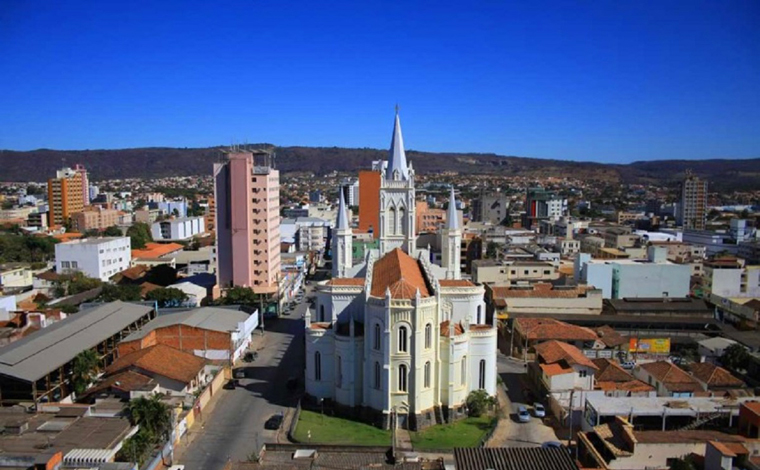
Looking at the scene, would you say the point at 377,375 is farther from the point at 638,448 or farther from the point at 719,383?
the point at 719,383

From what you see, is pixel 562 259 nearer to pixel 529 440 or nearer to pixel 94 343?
pixel 529 440

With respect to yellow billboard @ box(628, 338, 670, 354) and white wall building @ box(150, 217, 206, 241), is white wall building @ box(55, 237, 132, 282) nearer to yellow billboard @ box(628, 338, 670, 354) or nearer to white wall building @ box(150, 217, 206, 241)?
white wall building @ box(150, 217, 206, 241)

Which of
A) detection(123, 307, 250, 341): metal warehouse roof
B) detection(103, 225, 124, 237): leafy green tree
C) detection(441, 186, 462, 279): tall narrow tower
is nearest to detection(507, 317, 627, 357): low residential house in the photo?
detection(441, 186, 462, 279): tall narrow tower

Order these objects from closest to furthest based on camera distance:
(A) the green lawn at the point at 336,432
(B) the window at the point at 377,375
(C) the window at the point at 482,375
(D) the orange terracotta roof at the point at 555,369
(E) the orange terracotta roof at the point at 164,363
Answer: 1. (A) the green lawn at the point at 336,432
2. (B) the window at the point at 377,375
3. (E) the orange terracotta roof at the point at 164,363
4. (C) the window at the point at 482,375
5. (D) the orange terracotta roof at the point at 555,369

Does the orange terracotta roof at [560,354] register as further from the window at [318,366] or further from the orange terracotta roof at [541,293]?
the window at [318,366]

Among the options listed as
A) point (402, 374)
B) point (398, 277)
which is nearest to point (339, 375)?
point (402, 374)

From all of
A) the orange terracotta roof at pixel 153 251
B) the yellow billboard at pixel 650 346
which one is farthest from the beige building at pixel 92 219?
the yellow billboard at pixel 650 346
